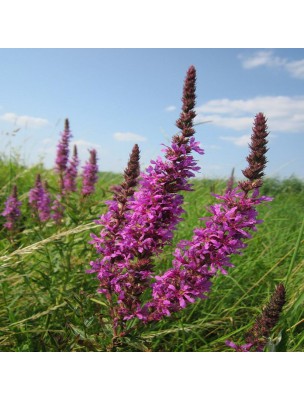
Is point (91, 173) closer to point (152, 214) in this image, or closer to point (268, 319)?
point (152, 214)

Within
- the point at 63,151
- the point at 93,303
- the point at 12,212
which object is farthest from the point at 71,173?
the point at 93,303

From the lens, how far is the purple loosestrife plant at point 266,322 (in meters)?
1.29

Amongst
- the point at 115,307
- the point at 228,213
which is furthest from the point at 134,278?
the point at 228,213

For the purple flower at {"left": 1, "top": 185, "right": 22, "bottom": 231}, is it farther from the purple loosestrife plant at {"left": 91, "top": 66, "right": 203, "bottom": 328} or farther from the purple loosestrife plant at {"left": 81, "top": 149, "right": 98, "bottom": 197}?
the purple loosestrife plant at {"left": 91, "top": 66, "right": 203, "bottom": 328}

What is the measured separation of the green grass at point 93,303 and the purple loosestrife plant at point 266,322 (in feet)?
0.18

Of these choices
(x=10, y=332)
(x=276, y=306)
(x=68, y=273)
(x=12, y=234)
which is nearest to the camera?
(x=276, y=306)

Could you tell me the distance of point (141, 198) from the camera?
1.34 metres

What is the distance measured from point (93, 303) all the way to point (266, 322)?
3.42 feet

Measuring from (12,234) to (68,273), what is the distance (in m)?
1.16

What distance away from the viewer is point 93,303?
2113 millimetres

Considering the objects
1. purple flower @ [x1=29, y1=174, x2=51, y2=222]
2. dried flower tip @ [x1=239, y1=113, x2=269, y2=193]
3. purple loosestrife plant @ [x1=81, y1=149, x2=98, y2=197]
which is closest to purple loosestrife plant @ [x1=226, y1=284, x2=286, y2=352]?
dried flower tip @ [x1=239, y1=113, x2=269, y2=193]

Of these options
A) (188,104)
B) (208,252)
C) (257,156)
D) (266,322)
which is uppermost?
(188,104)

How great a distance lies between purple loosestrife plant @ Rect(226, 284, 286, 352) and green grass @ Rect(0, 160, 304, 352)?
2.1 inches
